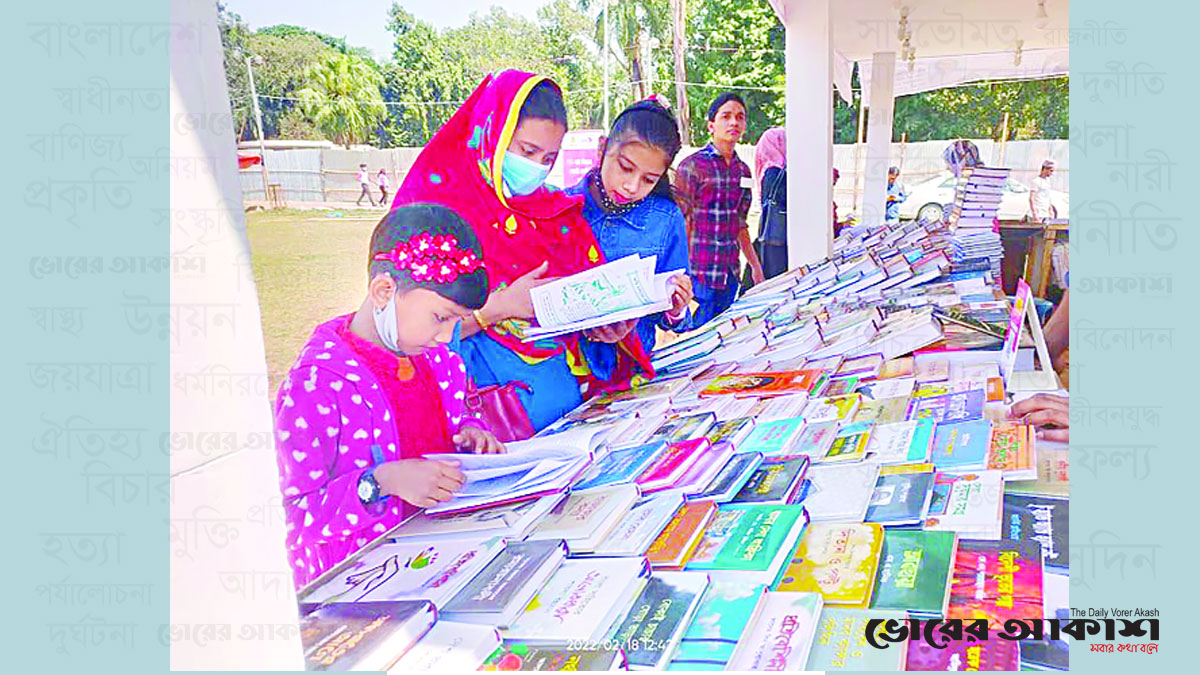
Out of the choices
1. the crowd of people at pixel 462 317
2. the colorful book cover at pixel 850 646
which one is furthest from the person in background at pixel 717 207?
the colorful book cover at pixel 850 646

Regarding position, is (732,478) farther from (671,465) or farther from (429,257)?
(429,257)

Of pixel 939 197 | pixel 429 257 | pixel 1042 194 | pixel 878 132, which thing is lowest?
pixel 429 257

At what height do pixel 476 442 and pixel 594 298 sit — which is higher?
pixel 594 298

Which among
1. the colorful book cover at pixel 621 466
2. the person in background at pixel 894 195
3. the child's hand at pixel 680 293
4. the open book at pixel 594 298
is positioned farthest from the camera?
the person in background at pixel 894 195

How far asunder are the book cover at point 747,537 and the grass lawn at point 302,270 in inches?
27.1

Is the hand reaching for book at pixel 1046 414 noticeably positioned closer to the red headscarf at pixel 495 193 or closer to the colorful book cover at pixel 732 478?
the colorful book cover at pixel 732 478

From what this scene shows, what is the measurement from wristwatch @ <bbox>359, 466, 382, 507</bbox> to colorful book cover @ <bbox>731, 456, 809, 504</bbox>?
1.88 ft

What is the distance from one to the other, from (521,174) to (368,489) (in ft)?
2.62

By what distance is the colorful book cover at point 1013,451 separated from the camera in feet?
4.65

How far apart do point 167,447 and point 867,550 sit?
85cm

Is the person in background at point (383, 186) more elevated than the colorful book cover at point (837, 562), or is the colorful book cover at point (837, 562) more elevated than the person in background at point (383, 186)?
the person in background at point (383, 186)

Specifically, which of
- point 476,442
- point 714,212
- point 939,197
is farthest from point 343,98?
point 939,197

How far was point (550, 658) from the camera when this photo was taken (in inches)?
39.4

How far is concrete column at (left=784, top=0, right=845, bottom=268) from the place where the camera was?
4387 millimetres
